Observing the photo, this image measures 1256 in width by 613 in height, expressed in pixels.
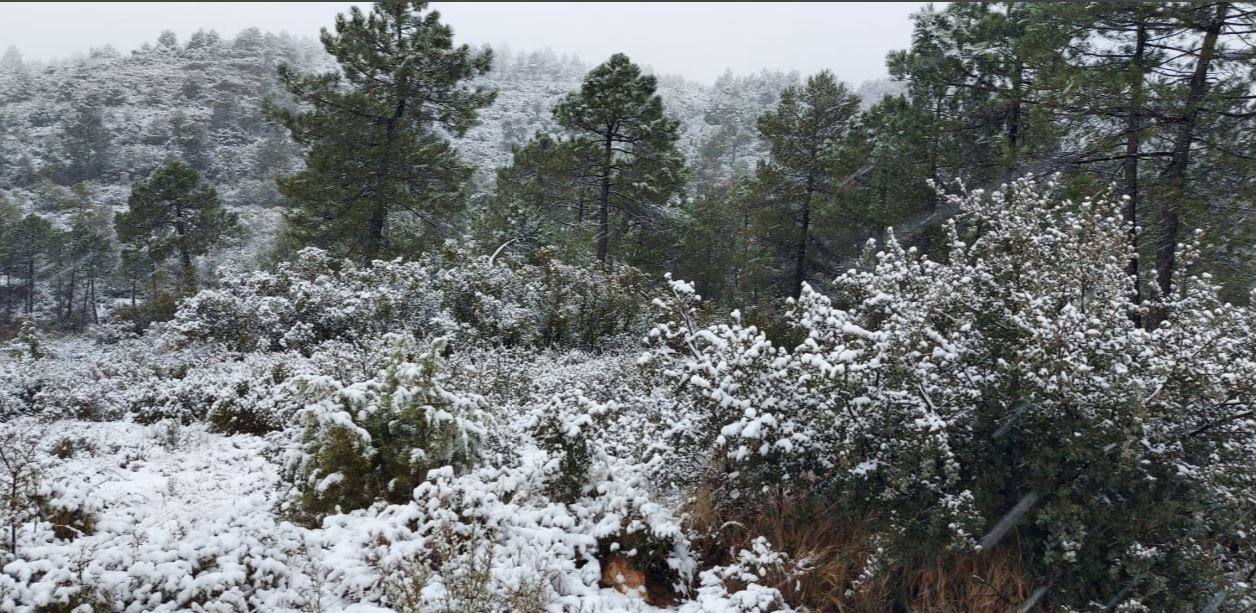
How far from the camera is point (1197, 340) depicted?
423 cm

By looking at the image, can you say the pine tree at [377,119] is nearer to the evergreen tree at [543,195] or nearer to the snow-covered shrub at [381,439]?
the evergreen tree at [543,195]

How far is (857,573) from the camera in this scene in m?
4.12

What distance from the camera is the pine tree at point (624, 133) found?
18.1 meters

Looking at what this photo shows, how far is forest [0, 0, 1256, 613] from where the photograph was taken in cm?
366

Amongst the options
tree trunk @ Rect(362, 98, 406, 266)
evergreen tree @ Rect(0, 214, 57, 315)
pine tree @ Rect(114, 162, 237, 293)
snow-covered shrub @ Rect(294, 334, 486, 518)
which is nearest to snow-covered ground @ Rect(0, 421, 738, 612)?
snow-covered shrub @ Rect(294, 334, 486, 518)

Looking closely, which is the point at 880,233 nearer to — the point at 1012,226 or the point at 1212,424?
the point at 1012,226

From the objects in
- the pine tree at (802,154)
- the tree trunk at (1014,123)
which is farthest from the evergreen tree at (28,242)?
the tree trunk at (1014,123)

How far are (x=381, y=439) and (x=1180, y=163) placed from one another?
10.2 m

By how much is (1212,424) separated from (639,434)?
364 centimetres

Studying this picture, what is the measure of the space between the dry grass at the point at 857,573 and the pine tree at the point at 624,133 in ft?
44.7

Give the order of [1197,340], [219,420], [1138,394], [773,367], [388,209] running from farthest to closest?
[388,209] < [219,420] < [773,367] < [1197,340] < [1138,394]

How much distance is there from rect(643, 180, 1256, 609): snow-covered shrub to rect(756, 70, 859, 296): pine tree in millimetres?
14005

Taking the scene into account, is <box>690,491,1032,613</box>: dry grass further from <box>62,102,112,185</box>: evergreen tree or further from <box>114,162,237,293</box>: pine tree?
<box>62,102,112,185</box>: evergreen tree

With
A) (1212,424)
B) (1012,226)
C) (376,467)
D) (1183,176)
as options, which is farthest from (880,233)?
(376,467)
